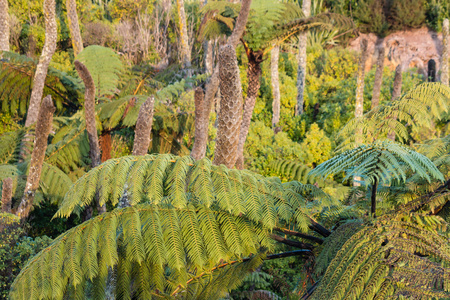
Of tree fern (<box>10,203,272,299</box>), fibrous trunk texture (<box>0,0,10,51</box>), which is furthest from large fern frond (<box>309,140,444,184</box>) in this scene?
fibrous trunk texture (<box>0,0,10,51</box>)

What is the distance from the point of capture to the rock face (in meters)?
18.5

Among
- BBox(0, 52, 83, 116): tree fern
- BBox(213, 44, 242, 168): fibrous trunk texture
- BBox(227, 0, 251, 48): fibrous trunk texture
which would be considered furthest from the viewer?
BBox(0, 52, 83, 116): tree fern

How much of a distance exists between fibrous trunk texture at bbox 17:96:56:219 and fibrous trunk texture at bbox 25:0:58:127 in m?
2.53

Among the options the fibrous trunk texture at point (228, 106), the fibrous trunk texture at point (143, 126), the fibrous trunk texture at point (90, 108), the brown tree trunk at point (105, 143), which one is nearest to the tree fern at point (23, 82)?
the brown tree trunk at point (105, 143)

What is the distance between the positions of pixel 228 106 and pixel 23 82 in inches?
227

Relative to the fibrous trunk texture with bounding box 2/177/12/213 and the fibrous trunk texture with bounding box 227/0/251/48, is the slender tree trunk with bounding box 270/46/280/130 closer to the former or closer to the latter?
the fibrous trunk texture with bounding box 227/0/251/48

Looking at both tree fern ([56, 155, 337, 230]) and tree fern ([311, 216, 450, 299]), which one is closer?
tree fern ([311, 216, 450, 299])

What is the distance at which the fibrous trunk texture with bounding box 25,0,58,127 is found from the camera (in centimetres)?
696

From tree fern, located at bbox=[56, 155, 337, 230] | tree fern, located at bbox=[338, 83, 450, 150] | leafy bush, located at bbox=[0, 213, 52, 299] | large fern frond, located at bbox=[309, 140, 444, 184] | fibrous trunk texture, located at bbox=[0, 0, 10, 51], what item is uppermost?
fibrous trunk texture, located at bbox=[0, 0, 10, 51]

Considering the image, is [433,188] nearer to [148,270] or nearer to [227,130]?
[227,130]

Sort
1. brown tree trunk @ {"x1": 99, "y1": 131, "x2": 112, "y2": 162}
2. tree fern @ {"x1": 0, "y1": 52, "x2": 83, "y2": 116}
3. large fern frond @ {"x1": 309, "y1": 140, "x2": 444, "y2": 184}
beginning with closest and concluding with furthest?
large fern frond @ {"x1": 309, "y1": 140, "x2": 444, "y2": 184}
brown tree trunk @ {"x1": 99, "y1": 131, "x2": 112, "y2": 162}
tree fern @ {"x1": 0, "y1": 52, "x2": 83, "y2": 116}

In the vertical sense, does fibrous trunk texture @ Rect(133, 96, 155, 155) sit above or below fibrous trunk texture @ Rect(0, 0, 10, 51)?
below

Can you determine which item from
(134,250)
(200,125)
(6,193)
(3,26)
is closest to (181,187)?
(134,250)

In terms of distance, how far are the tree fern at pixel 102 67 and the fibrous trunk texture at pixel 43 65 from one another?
0.65m
